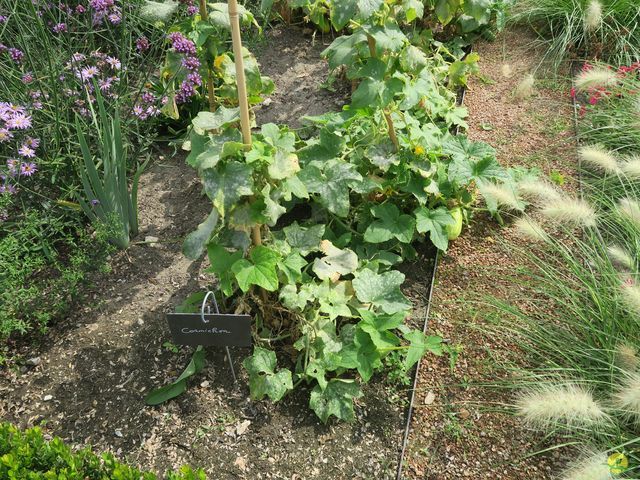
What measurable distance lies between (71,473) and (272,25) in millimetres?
3693

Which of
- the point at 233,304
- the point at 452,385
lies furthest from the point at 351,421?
the point at 233,304

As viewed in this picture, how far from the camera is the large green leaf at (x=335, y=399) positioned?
88.9 inches

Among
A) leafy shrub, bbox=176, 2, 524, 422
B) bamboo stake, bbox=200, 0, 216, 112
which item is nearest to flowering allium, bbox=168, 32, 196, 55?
bamboo stake, bbox=200, 0, 216, 112

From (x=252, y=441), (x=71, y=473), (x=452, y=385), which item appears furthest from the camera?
(x=452, y=385)

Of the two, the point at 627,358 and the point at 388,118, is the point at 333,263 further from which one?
the point at 627,358

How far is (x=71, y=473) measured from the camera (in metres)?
1.82

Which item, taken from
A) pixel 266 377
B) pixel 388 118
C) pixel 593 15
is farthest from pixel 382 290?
pixel 593 15

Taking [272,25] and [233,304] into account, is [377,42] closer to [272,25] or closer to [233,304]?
[233,304]

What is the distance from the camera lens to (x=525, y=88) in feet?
12.5

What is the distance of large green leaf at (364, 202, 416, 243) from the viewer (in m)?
2.72

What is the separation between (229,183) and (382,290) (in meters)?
0.86

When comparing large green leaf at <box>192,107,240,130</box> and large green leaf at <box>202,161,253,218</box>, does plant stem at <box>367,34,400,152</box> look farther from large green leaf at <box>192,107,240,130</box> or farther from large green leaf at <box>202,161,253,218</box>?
large green leaf at <box>202,161,253,218</box>

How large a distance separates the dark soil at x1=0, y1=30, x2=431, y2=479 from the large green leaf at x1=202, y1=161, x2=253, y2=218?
80cm

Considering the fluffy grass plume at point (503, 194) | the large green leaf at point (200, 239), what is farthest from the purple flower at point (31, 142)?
the fluffy grass plume at point (503, 194)
